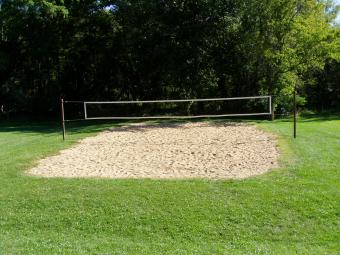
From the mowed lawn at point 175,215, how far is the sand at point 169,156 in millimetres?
632

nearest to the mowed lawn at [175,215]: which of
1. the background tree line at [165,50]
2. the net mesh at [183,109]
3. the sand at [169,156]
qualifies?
the sand at [169,156]

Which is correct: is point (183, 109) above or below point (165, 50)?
below

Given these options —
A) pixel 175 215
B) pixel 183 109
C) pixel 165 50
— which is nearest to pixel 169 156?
pixel 175 215

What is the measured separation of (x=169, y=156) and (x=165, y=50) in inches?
385

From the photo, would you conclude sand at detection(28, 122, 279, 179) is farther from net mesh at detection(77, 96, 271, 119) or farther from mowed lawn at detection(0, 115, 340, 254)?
net mesh at detection(77, 96, 271, 119)

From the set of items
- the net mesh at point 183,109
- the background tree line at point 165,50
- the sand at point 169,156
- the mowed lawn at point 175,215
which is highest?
the background tree line at point 165,50

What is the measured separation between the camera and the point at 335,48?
1669 cm

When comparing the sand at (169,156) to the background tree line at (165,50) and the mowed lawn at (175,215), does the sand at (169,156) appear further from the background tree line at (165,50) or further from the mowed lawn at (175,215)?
the background tree line at (165,50)

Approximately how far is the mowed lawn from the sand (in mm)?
632

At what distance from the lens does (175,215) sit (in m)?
5.74

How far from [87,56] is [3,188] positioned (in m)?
15.3

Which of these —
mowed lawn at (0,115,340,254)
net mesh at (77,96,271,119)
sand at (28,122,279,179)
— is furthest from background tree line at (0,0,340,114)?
mowed lawn at (0,115,340,254)

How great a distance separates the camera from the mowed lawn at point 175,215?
16.4ft

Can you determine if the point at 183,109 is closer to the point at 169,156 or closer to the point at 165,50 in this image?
the point at 165,50
